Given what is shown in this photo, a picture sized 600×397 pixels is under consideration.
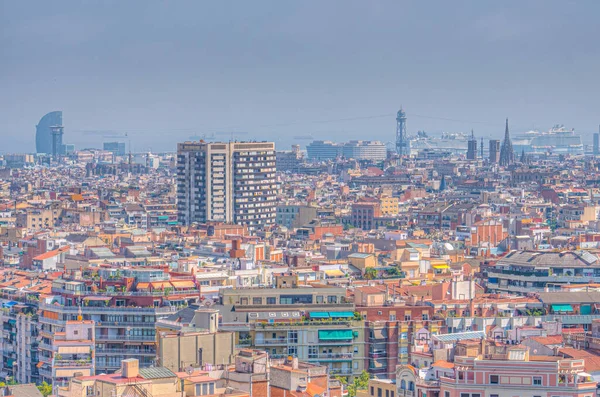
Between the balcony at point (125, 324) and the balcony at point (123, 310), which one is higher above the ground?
the balcony at point (123, 310)

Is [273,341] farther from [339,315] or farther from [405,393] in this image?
[405,393]

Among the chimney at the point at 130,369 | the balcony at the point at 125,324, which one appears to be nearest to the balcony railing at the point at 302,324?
the balcony at the point at 125,324

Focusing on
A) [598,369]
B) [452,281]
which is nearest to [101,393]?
[598,369]

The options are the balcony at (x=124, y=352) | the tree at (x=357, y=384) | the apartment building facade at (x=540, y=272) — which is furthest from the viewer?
Answer: the apartment building facade at (x=540, y=272)

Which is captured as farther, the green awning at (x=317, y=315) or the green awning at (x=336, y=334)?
the green awning at (x=317, y=315)

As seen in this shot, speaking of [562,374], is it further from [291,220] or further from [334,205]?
[334,205]

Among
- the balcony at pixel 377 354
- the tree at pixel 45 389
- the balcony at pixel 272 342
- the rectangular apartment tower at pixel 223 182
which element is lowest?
the tree at pixel 45 389

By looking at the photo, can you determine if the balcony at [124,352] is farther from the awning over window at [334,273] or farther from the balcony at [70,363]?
the awning over window at [334,273]
